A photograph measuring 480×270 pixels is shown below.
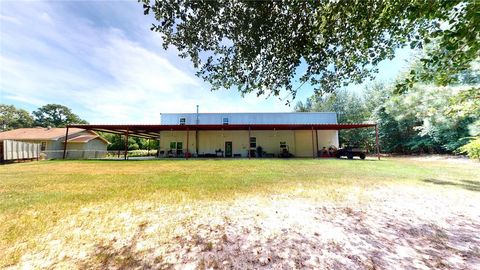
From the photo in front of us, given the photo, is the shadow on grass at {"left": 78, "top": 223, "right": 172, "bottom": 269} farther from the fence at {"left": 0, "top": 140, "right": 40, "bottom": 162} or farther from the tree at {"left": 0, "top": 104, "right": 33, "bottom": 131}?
the tree at {"left": 0, "top": 104, "right": 33, "bottom": 131}

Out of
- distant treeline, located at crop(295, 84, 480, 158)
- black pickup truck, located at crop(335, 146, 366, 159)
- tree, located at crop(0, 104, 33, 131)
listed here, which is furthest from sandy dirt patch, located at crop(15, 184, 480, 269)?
tree, located at crop(0, 104, 33, 131)

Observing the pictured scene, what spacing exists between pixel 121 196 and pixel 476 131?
83.9 ft

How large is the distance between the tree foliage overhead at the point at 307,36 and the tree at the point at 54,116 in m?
59.4

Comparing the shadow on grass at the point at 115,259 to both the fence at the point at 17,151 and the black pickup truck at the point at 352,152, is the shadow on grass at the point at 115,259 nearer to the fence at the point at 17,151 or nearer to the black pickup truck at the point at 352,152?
the black pickup truck at the point at 352,152

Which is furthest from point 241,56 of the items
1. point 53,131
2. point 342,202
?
point 53,131

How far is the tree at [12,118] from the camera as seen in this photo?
138ft

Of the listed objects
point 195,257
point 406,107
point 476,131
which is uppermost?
point 406,107

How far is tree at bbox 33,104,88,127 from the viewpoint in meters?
47.9

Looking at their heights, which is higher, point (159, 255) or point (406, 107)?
point (406, 107)

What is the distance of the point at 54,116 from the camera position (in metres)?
Result: 49.4

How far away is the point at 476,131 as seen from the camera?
1684 centimetres

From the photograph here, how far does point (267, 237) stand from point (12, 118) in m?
62.7

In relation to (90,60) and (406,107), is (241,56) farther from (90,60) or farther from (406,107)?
(406,107)

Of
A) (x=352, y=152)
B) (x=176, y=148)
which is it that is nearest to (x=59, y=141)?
(x=176, y=148)
